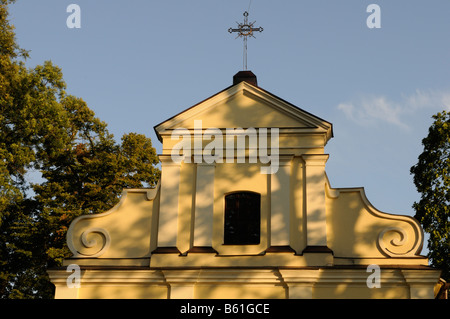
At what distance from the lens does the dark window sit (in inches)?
525

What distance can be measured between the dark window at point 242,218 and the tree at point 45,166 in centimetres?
843

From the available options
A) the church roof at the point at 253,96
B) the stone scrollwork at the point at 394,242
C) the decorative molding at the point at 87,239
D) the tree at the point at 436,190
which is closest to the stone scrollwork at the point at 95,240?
the decorative molding at the point at 87,239

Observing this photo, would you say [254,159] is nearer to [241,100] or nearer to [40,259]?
[241,100]

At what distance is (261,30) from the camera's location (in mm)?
16719

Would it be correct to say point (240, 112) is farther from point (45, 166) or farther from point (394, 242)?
point (45, 166)

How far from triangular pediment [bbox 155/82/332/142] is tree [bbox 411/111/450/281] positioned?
7602mm

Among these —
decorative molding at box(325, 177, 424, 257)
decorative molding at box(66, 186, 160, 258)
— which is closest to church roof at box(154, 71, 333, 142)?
decorative molding at box(325, 177, 424, 257)

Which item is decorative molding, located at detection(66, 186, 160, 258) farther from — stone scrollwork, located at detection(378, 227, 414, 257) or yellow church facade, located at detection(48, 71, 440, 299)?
stone scrollwork, located at detection(378, 227, 414, 257)

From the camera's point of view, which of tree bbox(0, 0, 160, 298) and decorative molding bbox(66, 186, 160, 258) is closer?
decorative molding bbox(66, 186, 160, 258)

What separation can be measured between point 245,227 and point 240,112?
296 centimetres

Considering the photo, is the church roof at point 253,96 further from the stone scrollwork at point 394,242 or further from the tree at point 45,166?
the tree at point 45,166

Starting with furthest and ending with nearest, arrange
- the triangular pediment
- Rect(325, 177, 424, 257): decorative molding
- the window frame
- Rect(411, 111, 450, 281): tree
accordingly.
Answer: Rect(411, 111, 450, 281): tree
the triangular pediment
the window frame
Rect(325, 177, 424, 257): decorative molding

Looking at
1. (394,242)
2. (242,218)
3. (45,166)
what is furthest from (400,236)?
(45,166)
